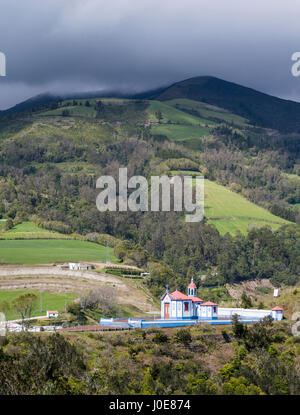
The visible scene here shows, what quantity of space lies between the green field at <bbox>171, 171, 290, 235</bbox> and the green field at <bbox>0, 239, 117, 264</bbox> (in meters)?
41.7

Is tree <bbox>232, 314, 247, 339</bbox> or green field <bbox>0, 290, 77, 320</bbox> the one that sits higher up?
tree <bbox>232, 314, 247, 339</bbox>

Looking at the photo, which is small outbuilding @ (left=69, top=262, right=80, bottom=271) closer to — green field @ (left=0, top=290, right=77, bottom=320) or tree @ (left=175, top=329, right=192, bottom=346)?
green field @ (left=0, top=290, right=77, bottom=320)

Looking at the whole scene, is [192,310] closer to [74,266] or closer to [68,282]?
[68,282]

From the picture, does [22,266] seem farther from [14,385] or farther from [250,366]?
[14,385]

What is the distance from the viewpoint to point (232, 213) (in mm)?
173750

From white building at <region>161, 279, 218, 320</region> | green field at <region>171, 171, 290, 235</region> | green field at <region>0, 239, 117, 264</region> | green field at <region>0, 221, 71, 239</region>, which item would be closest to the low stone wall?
white building at <region>161, 279, 218, 320</region>

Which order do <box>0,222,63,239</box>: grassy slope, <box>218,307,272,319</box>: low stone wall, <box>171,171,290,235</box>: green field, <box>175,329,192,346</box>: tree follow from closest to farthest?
1. <box>175,329,192,346</box>: tree
2. <box>218,307,272,319</box>: low stone wall
3. <box>0,222,63,239</box>: grassy slope
4. <box>171,171,290,235</box>: green field

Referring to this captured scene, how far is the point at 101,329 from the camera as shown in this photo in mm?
59188

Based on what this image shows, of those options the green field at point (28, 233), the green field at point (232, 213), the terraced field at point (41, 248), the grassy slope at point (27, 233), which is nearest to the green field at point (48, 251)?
the terraced field at point (41, 248)

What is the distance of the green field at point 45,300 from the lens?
7469 centimetres

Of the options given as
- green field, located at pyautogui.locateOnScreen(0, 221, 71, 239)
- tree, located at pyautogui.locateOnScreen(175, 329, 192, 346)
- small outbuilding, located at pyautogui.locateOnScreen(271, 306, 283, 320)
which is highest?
green field, located at pyautogui.locateOnScreen(0, 221, 71, 239)

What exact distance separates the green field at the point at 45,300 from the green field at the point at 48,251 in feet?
67.1

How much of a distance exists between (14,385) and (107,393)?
573cm

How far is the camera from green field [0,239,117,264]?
4353 inches
